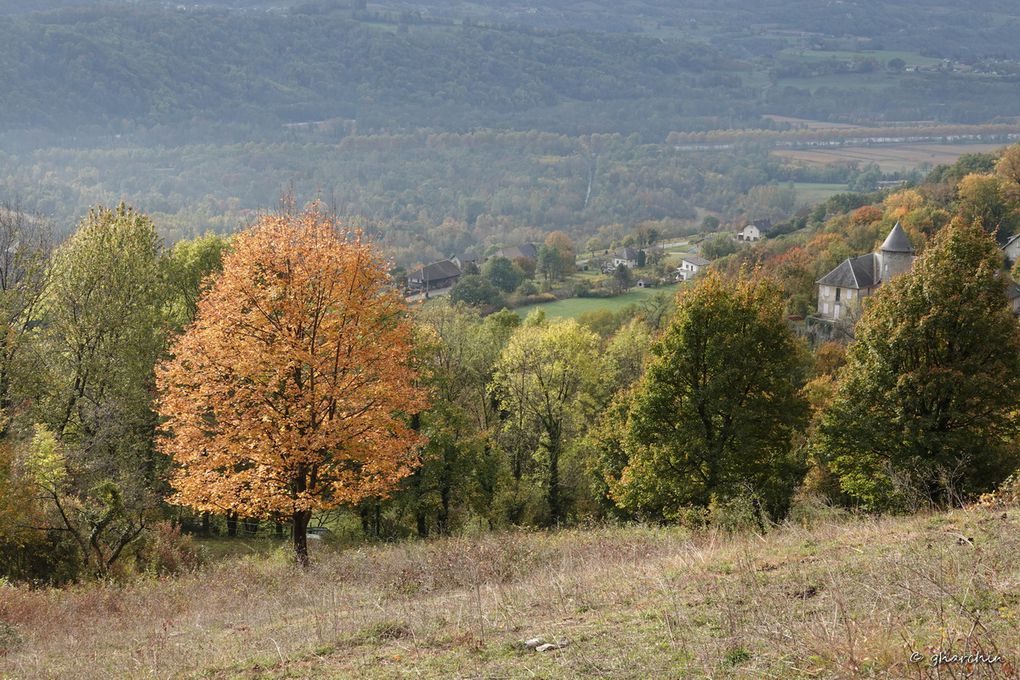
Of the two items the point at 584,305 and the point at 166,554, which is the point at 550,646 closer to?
the point at 166,554

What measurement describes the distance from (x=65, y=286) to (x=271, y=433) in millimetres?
11579

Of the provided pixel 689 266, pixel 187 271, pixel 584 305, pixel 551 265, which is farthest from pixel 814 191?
pixel 187 271

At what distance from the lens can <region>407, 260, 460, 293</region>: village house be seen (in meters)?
102

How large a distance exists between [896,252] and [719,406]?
130 feet

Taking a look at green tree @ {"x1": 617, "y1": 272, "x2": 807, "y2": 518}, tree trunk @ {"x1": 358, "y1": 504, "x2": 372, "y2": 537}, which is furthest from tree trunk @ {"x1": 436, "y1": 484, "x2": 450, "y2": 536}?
green tree @ {"x1": 617, "y1": 272, "x2": 807, "y2": 518}

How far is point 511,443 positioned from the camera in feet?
111

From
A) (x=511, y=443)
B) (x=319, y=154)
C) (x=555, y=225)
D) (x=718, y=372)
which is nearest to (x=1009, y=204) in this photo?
(x=511, y=443)

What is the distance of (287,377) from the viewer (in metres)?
18.1

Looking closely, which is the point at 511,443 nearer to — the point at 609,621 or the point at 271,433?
the point at 271,433

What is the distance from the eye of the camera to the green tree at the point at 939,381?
19250 mm

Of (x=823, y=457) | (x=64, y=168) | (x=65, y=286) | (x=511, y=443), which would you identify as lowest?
(x=511, y=443)

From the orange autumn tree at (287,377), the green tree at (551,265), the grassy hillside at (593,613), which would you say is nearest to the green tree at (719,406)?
the grassy hillside at (593,613)

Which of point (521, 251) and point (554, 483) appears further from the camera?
point (521, 251)

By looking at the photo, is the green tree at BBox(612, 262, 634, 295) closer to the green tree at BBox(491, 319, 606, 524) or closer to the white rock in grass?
the green tree at BBox(491, 319, 606, 524)
